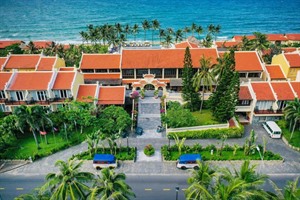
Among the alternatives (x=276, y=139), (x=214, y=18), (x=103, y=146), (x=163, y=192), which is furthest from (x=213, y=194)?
(x=214, y=18)

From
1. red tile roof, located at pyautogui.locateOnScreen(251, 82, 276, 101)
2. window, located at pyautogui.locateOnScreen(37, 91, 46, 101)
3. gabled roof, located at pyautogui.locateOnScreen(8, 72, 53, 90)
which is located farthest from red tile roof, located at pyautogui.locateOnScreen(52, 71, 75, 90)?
red tile roof, located at pyautogui.locateOnScreen(251, 82, 276, 101)

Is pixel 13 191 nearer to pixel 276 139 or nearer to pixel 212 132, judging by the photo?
pixel 212 132

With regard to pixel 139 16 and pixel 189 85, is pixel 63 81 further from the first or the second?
pixel 139 16

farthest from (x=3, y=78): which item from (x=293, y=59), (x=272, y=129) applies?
Answer: (x=293, y=59)

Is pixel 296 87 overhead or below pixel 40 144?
→ overhead

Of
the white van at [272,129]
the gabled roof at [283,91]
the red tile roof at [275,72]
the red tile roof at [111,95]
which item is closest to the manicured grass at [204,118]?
the white van at [272,129]
